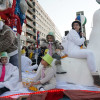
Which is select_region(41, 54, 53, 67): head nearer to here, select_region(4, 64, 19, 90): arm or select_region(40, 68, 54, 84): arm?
select_region(40, 68, 54, 84): arm

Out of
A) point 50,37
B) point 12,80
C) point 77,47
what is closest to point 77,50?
point 77,47

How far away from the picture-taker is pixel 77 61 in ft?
7.01

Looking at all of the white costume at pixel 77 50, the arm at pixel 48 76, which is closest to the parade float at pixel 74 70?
the white costume at pixel 77 50

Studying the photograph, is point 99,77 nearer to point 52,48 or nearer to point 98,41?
point 98,41

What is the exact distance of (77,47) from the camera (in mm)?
2227

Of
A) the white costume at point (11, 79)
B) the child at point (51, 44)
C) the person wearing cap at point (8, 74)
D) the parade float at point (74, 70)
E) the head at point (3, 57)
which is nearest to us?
the parade float at point (74, 70)

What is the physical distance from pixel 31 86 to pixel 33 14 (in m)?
34.4

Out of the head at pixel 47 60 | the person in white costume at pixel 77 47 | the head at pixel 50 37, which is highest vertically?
the head at pixel 50 37

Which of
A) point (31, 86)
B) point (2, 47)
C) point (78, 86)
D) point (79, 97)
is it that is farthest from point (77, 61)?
point (2, 47)

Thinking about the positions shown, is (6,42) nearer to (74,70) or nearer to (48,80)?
(48,80)

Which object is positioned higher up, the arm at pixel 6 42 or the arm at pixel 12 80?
the arm at pixel 6 42

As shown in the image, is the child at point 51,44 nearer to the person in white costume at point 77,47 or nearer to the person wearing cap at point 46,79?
the person in white costume at point 77,47

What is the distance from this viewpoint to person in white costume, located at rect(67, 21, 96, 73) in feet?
6.46

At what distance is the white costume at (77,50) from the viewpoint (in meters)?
1.96
